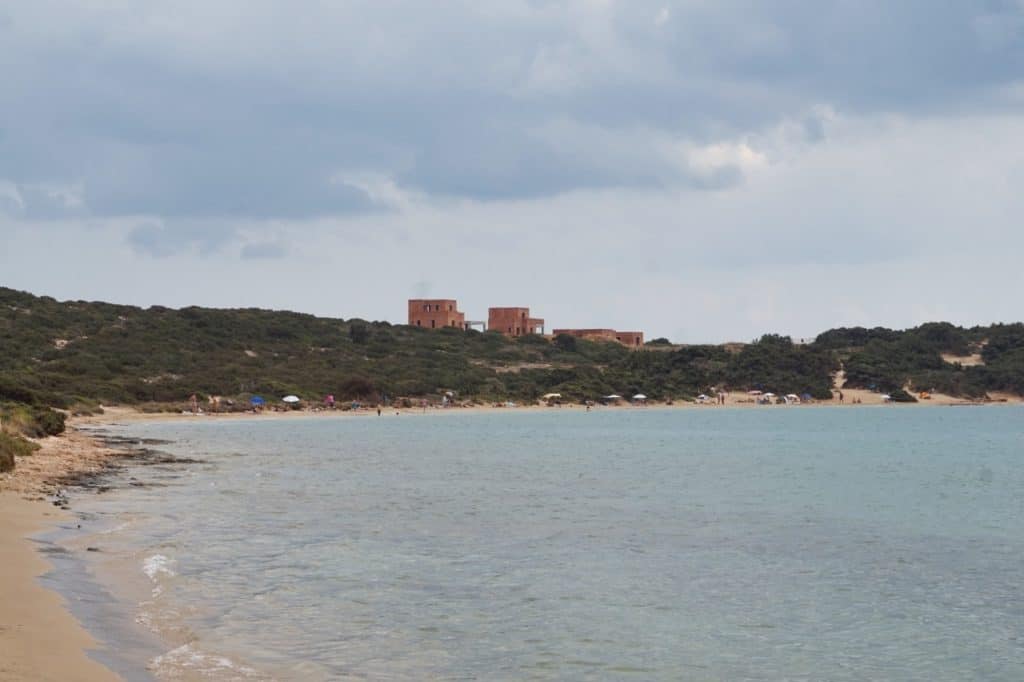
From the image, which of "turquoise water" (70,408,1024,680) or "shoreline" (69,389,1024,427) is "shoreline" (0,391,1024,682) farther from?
"shoreline" (69,389,1024,427)

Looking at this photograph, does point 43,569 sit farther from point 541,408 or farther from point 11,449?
point 541,408

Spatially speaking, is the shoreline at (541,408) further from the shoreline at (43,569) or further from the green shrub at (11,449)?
the green shrub at (11,449)

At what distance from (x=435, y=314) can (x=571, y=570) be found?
177 m

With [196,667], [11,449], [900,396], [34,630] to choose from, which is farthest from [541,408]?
[196,667]

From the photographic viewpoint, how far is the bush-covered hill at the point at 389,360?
105 meters

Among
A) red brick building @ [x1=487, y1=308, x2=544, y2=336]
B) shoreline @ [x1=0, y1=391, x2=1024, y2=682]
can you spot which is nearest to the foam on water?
shoreline @ [x1=0, y1=391, x2=1024, y2=682]

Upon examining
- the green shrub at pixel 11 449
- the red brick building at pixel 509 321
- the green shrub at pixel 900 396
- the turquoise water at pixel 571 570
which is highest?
the red brick building at pixel 509 321

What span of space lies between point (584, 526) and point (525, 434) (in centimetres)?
5225

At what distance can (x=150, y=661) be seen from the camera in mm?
12570

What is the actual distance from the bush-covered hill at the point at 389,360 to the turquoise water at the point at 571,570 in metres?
45.8

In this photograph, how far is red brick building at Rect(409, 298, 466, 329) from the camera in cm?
19550

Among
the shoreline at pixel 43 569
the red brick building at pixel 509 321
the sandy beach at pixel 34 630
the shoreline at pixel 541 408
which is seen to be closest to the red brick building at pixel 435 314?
the red brick building at pixel 509 321

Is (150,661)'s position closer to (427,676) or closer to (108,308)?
(427,676)

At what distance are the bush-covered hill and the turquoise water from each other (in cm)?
4582
